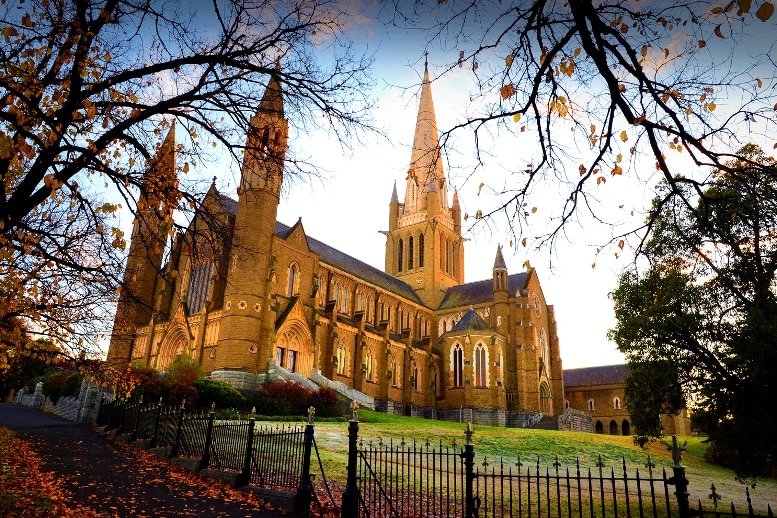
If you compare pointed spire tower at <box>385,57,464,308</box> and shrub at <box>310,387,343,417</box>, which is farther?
pointed spire tower at <box>385,57,464,308</box>

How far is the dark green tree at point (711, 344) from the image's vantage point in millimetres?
13031

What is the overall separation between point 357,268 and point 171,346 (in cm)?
1890

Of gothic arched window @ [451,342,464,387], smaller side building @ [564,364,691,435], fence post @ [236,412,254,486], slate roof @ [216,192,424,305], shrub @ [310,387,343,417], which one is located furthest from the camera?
smaller side building @ [564,364,691,435]

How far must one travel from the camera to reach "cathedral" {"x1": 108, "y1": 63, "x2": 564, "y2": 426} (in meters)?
33.6

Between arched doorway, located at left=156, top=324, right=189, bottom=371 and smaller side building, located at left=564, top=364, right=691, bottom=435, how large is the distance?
4077 cm

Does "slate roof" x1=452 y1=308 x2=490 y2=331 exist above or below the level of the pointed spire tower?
below

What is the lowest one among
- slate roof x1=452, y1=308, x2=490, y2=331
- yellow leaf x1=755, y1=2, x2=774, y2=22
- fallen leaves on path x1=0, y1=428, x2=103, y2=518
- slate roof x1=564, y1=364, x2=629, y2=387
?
fallen leaves on path x1=0, y1=428, x2=103, y2=518

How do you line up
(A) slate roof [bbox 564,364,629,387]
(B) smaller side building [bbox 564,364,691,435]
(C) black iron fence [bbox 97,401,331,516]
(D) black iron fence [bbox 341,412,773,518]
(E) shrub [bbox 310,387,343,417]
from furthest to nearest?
(A) slate roof [bbox 564,364,629,387]
(B) smaller side building [bbox 564,364,691,435]
(E) shrub [bbox 310,387,343,417]
(C) black iron fence [bbox 97,401,331,516]
(D) black iron fence [bbox 341,412,773,518]

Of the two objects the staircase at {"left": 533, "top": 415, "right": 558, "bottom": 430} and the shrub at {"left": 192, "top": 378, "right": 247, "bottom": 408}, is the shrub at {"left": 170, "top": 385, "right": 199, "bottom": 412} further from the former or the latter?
the staircase at {"left": 533, "top": 415, "right": 558, "bottom": 430}

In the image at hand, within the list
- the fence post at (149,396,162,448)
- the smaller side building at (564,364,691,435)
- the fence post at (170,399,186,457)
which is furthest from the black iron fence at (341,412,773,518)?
the smaller side building at (564,364,691,435)

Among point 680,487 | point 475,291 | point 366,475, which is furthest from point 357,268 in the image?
point 680,487

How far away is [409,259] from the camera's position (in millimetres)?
63469

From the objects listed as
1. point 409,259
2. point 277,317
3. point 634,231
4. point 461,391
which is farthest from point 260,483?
point 409,259

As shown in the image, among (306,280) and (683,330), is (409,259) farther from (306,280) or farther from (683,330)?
(683,330)
